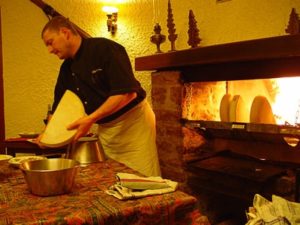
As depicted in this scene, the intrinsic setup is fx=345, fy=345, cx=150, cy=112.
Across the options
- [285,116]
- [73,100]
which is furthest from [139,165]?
[285,116]

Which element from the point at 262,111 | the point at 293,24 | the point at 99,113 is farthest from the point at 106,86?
the point at 293,24

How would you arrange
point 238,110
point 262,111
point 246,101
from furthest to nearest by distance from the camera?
1. point 246,101
2. point 238,110
3. point 262,111

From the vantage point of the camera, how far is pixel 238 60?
1896 millimetres

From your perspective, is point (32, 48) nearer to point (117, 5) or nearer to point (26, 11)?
point (26, 11)

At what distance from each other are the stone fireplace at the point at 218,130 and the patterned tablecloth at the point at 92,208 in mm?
1000

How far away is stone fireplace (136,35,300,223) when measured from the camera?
71.7 inches

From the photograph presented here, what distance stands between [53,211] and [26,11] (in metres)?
2.68

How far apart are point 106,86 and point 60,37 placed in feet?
1.22

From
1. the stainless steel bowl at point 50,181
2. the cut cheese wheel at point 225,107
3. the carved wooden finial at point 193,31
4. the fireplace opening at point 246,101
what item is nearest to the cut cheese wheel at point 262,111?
the fireplace opening at point 246,101

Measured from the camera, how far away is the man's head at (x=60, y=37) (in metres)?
1.88

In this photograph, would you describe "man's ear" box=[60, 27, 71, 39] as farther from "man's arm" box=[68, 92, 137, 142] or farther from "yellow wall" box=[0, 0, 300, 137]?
"yellow wall" box=[0, 0, 300, 137]

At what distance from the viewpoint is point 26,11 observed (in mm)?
3119

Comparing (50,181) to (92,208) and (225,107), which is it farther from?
(225,107)

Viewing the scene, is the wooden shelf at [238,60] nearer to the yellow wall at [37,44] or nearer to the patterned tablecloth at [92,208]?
the yellow wall at [37,44]
